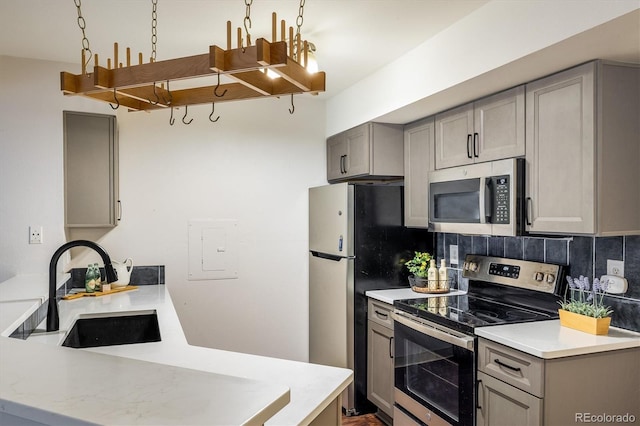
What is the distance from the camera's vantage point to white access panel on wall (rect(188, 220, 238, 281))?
353 centimetres

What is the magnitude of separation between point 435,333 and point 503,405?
1.59 feet

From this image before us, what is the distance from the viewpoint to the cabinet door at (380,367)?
2.94 meters

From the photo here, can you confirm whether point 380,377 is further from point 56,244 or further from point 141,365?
point 141,365

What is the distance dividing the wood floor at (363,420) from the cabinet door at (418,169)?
1.34 meters

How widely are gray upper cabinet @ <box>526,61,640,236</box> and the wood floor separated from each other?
5.84ft

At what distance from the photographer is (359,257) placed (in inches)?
125

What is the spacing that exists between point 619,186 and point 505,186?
49 centimetres

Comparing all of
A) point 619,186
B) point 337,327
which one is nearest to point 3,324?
point 337,327

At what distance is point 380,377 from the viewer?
304 centimetres

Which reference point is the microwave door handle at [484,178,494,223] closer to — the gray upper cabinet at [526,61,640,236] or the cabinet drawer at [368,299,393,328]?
the gray upper cabinet at [526,61,640,236]

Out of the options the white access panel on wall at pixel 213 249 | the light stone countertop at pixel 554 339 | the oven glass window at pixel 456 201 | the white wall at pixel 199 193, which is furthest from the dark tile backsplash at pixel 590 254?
the white access panel on wall at pixel 213 249

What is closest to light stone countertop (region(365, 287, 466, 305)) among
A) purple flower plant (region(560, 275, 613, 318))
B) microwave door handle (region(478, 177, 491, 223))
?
microwave door handle (region(478, 177, 491, 223))

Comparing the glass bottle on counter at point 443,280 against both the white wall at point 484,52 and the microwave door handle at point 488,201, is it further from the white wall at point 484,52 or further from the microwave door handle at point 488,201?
the white wall at point 484,52

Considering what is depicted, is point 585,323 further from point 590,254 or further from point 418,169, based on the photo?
point 418,169
